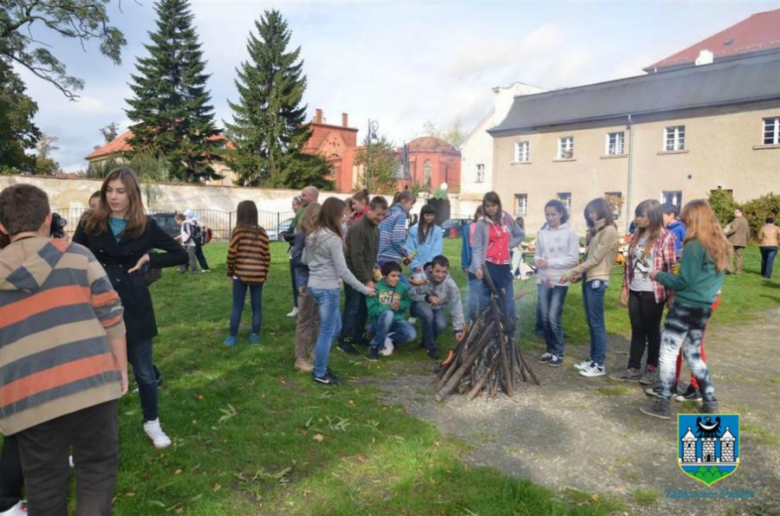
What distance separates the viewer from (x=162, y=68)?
4147 centimetres

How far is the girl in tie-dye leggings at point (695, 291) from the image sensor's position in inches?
188

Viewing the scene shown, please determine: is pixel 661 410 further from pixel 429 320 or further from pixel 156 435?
pixel 156 435

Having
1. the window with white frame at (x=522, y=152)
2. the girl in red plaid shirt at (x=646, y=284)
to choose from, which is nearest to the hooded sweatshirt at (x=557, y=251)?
the girl in red plaid shirt at (x=646, y=284)

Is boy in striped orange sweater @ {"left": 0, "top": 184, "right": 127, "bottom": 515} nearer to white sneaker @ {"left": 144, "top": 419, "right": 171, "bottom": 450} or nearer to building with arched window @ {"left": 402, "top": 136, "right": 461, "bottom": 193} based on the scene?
white sneaker @ {"left": 144, "top": 419, "right": 171, "bottom": 450}

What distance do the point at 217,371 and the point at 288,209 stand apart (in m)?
29.3

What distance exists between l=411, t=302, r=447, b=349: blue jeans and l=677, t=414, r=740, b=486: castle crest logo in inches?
119

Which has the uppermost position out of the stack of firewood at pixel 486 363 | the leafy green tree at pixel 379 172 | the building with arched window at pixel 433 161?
A: the building with arched window at pixel 433 161

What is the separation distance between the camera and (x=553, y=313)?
6.79 m

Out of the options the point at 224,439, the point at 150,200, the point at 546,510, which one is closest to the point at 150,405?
the point at 224,439

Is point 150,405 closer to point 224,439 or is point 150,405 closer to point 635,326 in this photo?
point 224,439

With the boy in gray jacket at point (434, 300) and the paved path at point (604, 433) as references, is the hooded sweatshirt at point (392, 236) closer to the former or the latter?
the boy in gray jacket at point (434, 300)

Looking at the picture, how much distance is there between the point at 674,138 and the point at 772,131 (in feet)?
15.2

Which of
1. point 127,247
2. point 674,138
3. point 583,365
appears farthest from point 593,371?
point 674,138

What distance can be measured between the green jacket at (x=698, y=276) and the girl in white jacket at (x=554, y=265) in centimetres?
193
